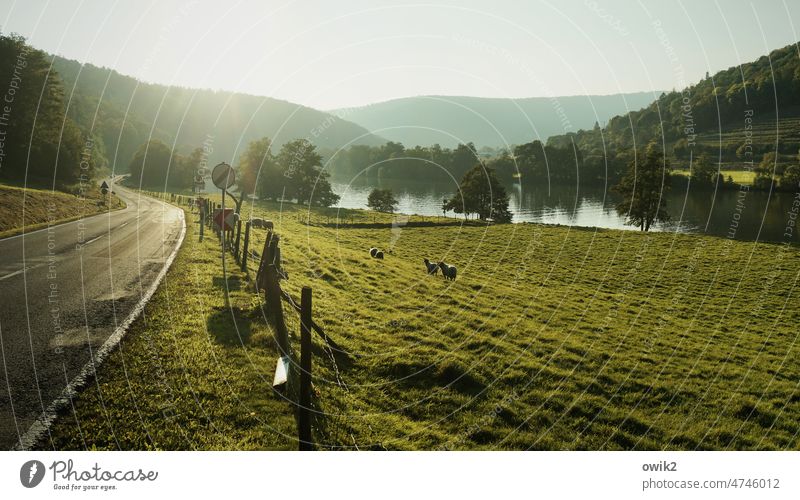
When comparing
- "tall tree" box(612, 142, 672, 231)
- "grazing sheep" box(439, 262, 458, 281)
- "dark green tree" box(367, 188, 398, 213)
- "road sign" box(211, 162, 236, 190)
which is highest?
"tall tree" box(612, 142, 672, 231)

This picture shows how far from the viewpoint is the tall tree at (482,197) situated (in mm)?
78312

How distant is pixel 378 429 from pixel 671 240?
4982 centimetres

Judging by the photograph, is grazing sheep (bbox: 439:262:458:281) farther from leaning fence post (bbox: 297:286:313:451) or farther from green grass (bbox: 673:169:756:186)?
green grass (bbox: 673:169:756:186)

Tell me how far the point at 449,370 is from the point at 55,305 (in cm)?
1085

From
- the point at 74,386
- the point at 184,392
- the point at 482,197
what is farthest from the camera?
the point at 482,197

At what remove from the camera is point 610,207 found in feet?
326

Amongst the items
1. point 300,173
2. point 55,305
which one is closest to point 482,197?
point 300,173

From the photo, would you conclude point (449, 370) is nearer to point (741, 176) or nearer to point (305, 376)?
point (305, 376)

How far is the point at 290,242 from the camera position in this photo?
98.1 feet
